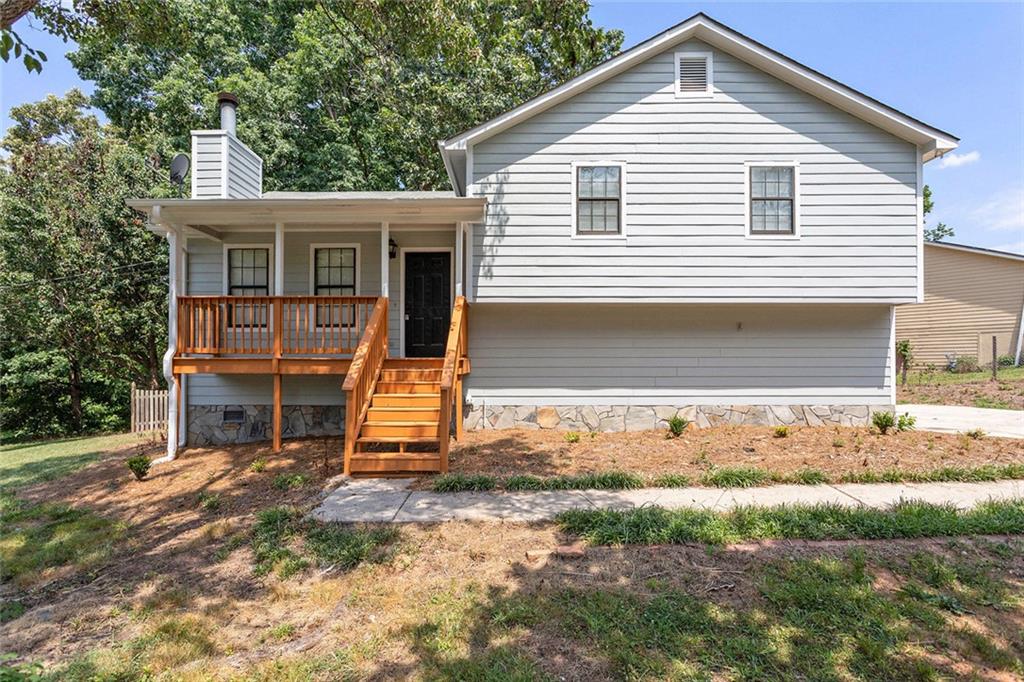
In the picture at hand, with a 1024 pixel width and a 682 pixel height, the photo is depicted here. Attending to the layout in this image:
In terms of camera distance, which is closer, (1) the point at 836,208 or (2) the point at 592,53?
(1) the point at 836,208

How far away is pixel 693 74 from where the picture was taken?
8.20m

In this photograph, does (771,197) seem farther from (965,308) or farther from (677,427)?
(965,308)

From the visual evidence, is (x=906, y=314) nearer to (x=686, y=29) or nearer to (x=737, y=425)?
(x=737, y=425)

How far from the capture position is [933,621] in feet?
9.42

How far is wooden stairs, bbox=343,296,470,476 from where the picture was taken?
6031 mm

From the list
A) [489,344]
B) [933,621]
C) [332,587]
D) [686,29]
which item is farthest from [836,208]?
[332,587]

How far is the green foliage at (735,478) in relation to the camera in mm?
5355

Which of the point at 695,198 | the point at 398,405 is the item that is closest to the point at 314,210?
the point at 398,405

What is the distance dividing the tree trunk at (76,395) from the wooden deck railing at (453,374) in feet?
48.4

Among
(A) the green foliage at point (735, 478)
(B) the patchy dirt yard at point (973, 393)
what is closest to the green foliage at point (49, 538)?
(A) the green foliage at point (735, 478)

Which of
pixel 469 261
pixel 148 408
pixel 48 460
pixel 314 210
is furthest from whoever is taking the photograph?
pixel 148 408

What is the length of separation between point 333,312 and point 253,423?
274cm

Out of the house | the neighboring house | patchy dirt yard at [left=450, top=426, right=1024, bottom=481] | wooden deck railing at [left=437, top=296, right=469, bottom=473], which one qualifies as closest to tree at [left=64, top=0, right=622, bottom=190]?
the house

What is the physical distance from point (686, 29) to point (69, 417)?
20.7 metres
